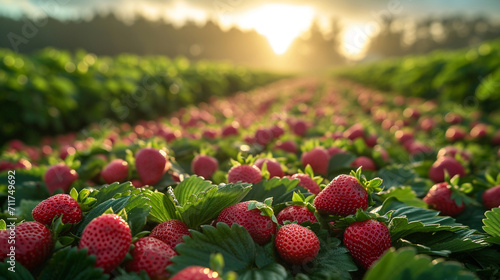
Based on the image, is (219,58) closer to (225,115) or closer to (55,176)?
(225,115)

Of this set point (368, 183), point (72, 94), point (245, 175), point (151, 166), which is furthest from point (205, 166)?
point (72, 94)

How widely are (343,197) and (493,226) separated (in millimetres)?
639

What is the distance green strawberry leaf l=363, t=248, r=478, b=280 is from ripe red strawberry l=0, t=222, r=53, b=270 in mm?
985

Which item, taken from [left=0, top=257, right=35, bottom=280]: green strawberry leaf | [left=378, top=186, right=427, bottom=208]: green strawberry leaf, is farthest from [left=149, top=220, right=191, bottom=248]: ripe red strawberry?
[left=378, top=186, right=427, bottom=208]: green strawberry leaf

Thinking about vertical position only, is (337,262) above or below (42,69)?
below

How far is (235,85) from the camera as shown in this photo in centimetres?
1686

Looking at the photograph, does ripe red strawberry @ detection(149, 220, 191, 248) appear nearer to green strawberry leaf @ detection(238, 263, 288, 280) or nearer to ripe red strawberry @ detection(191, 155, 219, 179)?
green strawberry leaf @ detection(238, 263, 288, 280)

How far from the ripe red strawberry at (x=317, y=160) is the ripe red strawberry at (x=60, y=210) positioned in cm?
135

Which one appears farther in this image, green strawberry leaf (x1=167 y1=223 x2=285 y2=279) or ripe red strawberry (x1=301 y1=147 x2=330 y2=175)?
ripe red strawberry (x1=301 y1=147 x2=330 y2=175)

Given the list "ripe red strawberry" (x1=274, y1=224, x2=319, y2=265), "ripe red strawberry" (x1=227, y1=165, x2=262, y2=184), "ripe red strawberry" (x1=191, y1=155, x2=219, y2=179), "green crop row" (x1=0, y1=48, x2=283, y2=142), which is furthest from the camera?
"green crop row" (x1=0, y1=48, x2=283, y2=142)

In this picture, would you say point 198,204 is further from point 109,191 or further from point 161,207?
point 109,191

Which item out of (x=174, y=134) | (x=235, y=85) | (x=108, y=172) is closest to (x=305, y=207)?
(x=108, y=172)

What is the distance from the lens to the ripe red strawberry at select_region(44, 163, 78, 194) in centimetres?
216

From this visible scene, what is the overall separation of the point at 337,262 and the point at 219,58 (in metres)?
79.8
